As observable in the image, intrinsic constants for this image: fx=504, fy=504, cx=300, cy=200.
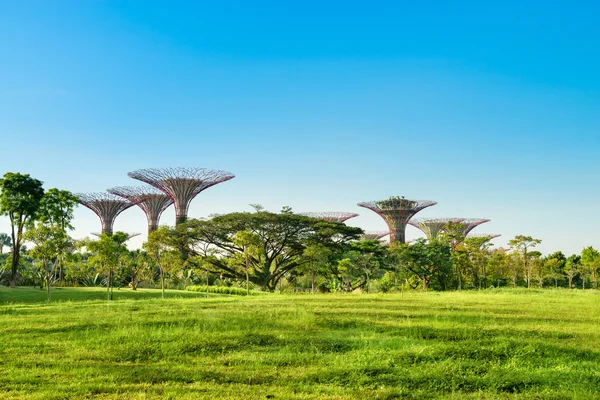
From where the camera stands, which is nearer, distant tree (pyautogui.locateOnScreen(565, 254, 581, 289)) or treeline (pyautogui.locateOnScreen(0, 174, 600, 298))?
treeline (pyautogui.locateOnScreen(0, 174, 600, 298))

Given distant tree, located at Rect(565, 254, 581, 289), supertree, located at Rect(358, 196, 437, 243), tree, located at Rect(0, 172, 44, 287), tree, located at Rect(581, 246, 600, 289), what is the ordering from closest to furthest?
1. tree, located at Rect(0, 172, 44, 287)
2. tree, located at Rect(581, 246, 600, 289)
3. distant tree, located at Rect(565, 254, 581, 289)
4. supertree, located at Rect(358, 196, 437, 243)

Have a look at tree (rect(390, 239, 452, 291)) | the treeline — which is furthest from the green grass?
tree (rect(390, 239, 452, 291))

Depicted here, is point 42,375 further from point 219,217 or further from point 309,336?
point 219,217

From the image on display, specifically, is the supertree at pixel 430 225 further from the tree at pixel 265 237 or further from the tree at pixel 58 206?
the tree at pixel 58 206

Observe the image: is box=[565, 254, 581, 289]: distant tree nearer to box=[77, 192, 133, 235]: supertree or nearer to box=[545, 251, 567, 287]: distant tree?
box=[545, 251, 567, 287]: distant tree

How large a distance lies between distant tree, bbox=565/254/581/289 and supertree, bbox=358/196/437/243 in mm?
15578

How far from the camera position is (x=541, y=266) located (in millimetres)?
50125

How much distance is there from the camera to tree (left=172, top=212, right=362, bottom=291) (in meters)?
43.4

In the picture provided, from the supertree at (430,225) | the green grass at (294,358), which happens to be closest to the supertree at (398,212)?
the supertree at (430,225)

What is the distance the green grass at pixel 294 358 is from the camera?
5969mm

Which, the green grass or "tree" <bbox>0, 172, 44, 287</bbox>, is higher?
"tree" <bbox>0, 172, 44, 287</bbox>

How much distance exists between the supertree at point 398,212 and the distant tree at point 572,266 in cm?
1558

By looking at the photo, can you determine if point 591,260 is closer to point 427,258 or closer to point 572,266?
point 572,266

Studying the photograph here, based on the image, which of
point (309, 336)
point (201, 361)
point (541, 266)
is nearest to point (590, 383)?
point (309, 336)
